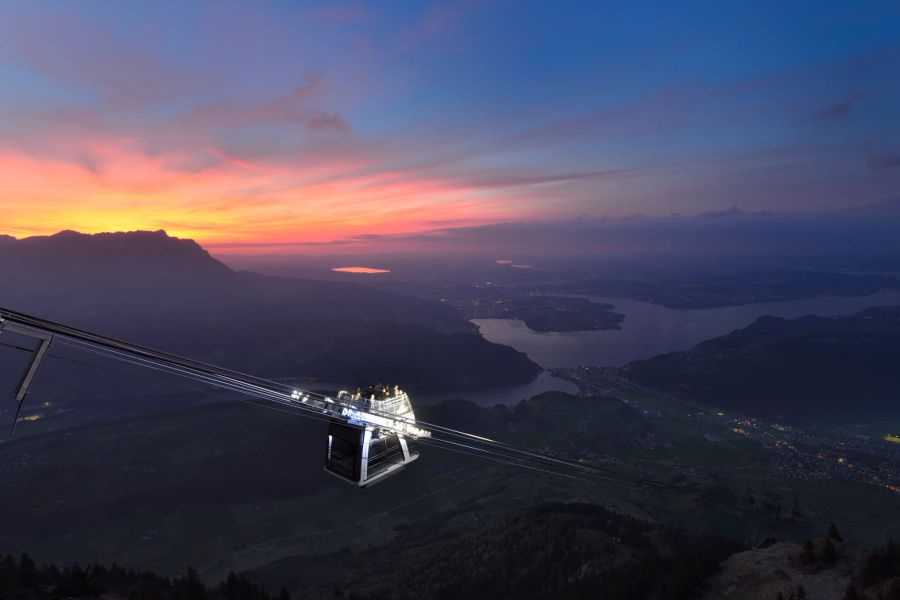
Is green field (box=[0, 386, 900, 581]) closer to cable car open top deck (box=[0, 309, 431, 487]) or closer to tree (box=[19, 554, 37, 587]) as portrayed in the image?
tree (box=[19, 554, 37, 587])

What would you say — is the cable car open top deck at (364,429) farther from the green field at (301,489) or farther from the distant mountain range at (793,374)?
the distant mountain range at (793,374)

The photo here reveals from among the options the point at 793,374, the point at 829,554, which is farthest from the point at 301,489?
the point at 793,374

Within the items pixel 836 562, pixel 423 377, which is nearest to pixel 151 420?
pixel 423 377

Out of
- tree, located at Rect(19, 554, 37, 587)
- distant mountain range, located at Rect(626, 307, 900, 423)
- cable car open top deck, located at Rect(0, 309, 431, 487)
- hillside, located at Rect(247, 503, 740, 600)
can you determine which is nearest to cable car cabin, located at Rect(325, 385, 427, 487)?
cable car open top deck, located at Rect(0, 309, 431, 487)

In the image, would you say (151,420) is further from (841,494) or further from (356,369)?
(841,494)

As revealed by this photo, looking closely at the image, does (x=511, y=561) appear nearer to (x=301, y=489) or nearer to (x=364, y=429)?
(x=364, y=429)
